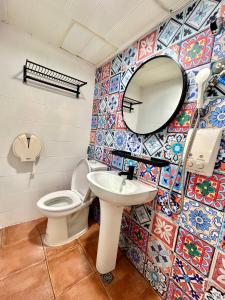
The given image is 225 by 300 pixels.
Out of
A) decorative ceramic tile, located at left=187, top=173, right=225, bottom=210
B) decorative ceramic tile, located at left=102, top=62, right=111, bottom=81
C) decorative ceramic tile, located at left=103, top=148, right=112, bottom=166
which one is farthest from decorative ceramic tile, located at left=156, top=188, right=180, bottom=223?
decorative ceramic tile, located at left=102, top=62, right=111, bottom=81

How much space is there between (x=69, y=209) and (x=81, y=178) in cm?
42

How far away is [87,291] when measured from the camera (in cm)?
104

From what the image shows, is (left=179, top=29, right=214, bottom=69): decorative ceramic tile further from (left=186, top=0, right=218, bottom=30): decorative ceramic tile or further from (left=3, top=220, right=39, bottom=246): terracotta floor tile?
(left=3, top=220, right=39, bottom=246): terracotta floor tile

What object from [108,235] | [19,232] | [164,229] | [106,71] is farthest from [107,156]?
[19,232]

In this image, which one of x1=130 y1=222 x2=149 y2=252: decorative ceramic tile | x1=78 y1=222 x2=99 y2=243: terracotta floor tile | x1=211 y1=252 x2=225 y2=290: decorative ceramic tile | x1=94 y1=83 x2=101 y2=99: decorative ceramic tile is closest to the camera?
x1=211 y1=252 x2=225 y2=290: decorative ceramic tile

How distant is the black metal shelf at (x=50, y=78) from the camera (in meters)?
1.46

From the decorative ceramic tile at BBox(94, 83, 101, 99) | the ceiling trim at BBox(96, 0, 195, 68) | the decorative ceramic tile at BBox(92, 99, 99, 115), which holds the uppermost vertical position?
the ceiling trim at BBox(96, 0, 195, 68)

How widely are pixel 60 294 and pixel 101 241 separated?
42 cm

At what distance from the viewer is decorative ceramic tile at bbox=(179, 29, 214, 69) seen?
0.84 metres

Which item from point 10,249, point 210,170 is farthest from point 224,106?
point 10,249

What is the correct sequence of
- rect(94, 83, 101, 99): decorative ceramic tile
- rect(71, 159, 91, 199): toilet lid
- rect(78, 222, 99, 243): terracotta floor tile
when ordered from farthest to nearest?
rect(94, 83, 101, 99): decorative ceramic tile, rect(71, 159, 91, 199): toilet lid, rect(78, 222, 99, 243): terracotta floor tile

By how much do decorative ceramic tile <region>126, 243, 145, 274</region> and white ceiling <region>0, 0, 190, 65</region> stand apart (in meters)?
1.89

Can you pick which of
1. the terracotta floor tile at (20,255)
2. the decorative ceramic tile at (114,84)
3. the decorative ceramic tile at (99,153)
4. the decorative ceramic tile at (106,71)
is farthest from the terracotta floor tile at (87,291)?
the decorative ceramic tile at (106,71)

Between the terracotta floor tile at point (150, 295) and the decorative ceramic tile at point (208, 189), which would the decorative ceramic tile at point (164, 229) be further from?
the terracotta floor tile at point (150, 295)
